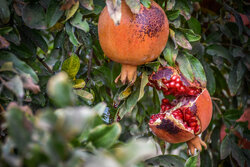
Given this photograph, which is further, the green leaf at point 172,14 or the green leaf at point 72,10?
the green leaf at point 172,14

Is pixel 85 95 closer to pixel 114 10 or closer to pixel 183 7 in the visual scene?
pixel 114 10

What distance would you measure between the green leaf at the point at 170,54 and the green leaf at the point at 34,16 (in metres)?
0.32

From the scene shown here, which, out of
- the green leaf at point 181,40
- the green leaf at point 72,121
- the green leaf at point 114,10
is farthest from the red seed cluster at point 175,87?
the green leaf at point 72,121

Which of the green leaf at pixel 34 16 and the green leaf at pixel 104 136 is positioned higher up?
the green leaf at pixel 34 16

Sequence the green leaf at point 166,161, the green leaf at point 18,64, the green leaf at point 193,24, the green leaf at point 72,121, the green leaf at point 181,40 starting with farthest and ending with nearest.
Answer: the green leaf at point 193,24
the green leaf at point 166,161
the green leaf at point 181,40
the green leaf at point 18,64
the green leaf at point 72,121

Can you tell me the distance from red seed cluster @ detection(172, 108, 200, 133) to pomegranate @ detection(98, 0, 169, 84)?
22 cm

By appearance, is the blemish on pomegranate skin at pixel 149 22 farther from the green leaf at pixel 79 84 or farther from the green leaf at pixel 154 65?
the green leaf at pixel 79 84

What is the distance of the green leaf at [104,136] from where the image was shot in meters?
0.50

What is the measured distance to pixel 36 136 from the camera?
40cm

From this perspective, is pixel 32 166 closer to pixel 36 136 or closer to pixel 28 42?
pixel 36 136

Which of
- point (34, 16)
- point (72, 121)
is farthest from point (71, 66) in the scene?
point (72, 121)

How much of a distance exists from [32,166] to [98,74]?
0.77 m

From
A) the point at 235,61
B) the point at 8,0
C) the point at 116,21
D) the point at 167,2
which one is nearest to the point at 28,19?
the point at 8,0

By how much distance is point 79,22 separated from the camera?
77cm
